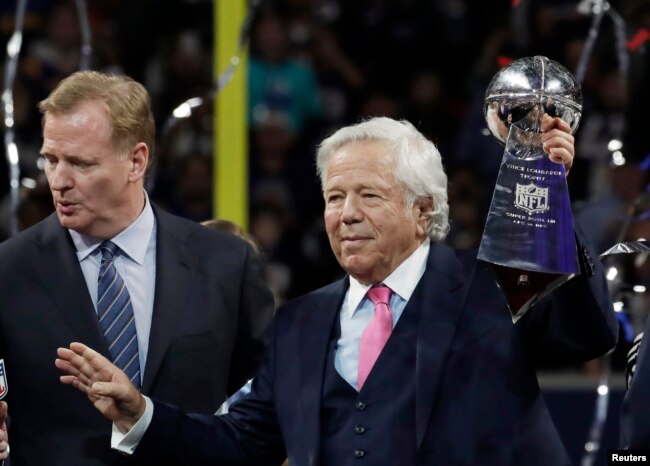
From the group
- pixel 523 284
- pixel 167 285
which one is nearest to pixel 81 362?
pixel 167 285

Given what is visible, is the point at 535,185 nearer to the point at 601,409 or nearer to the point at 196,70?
the point at 601,409

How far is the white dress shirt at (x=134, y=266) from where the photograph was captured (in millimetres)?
3031

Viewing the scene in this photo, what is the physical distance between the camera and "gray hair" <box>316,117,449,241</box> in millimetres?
2873

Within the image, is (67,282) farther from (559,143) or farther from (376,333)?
(559,143)

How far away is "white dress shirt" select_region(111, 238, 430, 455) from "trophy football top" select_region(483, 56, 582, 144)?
1.34 ft

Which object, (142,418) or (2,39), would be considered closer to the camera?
(142,418)

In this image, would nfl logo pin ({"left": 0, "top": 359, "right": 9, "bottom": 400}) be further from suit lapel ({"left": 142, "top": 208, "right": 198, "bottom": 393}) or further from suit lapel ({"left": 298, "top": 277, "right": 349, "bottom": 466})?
suit lapel ({"left": 298, "top": 277, "right": 349, "bottom": 466})

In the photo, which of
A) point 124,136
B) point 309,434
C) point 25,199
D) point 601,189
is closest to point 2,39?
point 25,199

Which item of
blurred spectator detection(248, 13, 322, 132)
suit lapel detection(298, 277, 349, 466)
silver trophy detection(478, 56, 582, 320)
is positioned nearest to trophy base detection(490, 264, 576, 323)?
silver trophy detection(478, 56, 582, 320)

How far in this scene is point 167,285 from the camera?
10.1 feet

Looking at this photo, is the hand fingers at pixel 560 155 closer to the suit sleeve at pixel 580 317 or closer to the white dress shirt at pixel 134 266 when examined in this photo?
the suit sleeve at pixel 580 317

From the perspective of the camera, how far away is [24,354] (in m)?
2.95

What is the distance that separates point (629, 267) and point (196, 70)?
110 inches

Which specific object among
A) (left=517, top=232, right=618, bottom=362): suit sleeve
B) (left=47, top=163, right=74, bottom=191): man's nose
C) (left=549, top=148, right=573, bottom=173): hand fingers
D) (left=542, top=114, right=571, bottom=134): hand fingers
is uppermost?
(left=542, top=114, right=571, bottom=134): hand fingers
